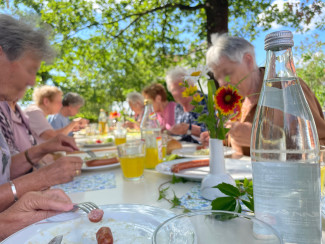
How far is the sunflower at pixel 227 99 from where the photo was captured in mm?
841

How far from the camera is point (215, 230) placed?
0.44 m

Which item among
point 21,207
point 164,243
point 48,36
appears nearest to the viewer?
point 164,243

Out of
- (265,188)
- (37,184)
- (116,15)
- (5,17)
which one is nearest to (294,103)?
(265,188)

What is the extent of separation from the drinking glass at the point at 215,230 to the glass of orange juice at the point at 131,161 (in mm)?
747

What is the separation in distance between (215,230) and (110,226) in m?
0.34

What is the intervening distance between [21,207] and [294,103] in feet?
2.73

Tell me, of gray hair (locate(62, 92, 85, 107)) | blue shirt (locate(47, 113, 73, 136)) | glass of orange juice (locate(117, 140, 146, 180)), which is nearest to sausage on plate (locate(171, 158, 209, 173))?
glass of orange juice (locate(117, 140, 146, 180))

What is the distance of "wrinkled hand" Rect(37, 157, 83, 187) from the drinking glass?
35.2 inches

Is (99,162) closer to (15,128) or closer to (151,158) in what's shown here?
(151,158)

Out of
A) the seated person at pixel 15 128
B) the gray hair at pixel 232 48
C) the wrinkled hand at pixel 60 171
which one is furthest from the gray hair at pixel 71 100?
the wrinkled hand at pixel 60 171

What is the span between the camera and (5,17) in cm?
130

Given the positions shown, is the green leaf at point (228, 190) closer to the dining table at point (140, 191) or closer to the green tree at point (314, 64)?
the dining table at point (140, 191)

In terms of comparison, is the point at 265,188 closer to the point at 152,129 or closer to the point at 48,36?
the point at 152,129

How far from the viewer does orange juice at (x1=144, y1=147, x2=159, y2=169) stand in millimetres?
1443
